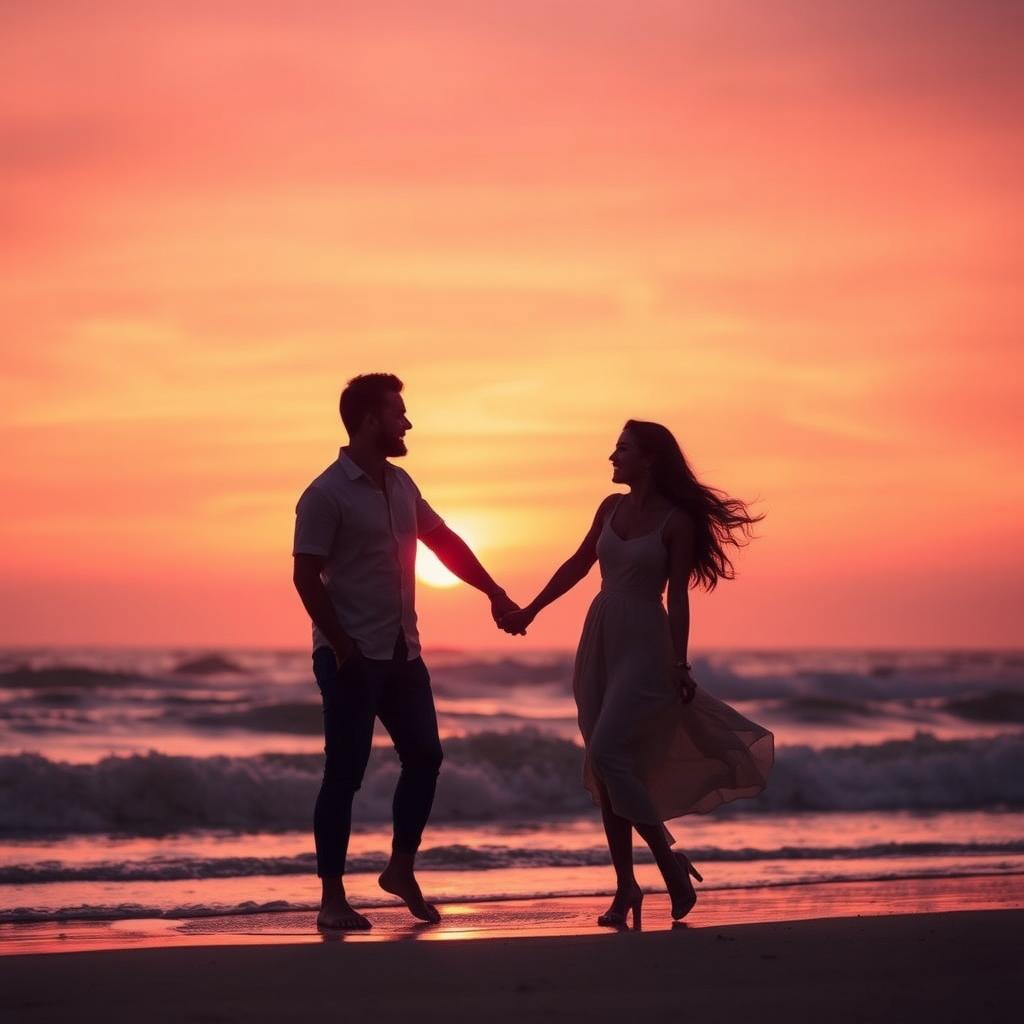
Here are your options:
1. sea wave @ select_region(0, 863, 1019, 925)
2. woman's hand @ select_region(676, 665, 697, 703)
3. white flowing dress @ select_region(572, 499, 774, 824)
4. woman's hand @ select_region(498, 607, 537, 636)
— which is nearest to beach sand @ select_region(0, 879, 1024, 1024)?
white flowing dress @ select_region(572, 499, 774, 824)

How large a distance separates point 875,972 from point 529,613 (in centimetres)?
264

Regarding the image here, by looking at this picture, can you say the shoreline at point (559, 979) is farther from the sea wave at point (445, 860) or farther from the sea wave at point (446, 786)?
the sea wave at point (446, 786)

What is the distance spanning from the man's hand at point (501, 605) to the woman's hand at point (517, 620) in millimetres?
22

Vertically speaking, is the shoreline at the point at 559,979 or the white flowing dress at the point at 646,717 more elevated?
the white flowing dress at the point at 646,717

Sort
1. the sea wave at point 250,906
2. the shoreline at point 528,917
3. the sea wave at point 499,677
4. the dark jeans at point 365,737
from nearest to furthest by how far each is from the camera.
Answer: the shoreline at point 528,917, the dark jeans at point 365,737, the sea wave at point 250,906, the sea wave at point 499,677

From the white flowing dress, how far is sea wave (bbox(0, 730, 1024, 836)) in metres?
6.37

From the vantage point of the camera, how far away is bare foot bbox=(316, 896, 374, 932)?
21.1 ft

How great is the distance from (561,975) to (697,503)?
2.37 metres

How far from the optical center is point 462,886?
8617 mm

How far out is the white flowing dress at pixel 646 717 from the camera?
21.6ft

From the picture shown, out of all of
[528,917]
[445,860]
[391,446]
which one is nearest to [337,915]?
[528,917]

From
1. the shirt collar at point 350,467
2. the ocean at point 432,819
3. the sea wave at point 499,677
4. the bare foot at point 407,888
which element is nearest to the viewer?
the shirt collar at point 350,467

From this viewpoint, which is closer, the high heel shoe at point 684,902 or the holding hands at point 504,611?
the high heel shoe at point 684,902

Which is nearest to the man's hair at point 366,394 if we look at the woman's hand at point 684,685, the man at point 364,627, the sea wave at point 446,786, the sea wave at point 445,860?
the man at point 364,627
